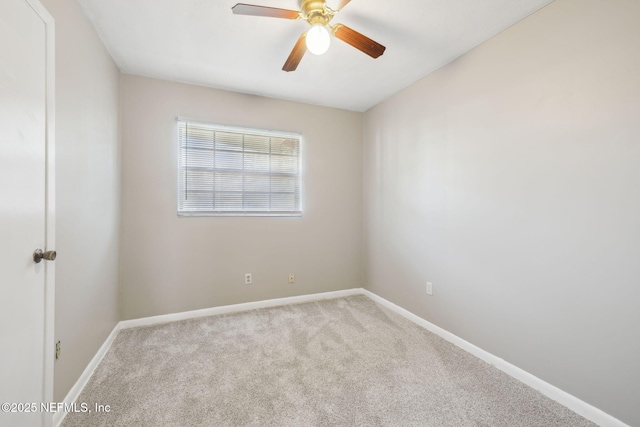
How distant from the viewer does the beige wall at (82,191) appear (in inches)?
57.5

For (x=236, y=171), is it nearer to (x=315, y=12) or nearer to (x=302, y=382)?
(x=315, y=12)

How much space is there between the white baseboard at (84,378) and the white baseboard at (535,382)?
277cm

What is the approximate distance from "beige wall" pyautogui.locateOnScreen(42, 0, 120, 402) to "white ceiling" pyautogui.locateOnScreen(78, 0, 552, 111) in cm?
33

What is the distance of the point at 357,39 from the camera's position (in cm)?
171

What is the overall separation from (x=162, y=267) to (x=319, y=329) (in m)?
1.76

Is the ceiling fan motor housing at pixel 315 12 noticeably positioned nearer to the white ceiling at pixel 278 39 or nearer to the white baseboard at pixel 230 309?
the white ceiling at pixel 278 39

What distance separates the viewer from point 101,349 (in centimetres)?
207

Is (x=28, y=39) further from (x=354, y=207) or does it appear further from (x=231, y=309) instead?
(x=354, y=207)

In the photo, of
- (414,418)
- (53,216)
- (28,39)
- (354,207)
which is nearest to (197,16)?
(28,39)

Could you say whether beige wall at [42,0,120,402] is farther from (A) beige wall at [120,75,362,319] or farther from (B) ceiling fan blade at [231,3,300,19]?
(B) ceiling fan blade at [231,3,300,19]

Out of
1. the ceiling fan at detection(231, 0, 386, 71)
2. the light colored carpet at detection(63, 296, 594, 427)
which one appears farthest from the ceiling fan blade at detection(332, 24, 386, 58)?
the light colored carpet at detection(63, 296, 594, 427)

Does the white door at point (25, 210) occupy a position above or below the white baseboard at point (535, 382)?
above

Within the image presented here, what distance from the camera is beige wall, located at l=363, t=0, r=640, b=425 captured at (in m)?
1.42

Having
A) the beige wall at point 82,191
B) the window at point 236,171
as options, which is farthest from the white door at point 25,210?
the window at point 236,171
